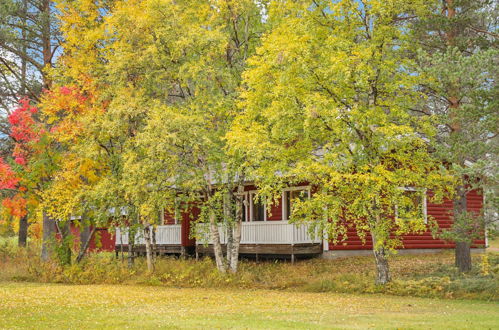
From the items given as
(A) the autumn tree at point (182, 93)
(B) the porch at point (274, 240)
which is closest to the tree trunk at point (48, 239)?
(B) the porch at point (274, 240)

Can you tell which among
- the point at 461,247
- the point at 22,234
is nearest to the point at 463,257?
the point at 461,247

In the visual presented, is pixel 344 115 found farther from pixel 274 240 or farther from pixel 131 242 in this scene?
pixel 131 242

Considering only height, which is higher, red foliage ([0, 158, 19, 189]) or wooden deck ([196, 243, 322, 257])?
red foliage ([0, 158, 19, 189])

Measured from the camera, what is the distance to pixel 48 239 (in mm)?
28594

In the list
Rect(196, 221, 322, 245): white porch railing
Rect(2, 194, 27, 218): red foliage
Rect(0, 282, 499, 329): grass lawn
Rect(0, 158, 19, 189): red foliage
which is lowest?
Rect(0, 282, 499, 329): grass lawn

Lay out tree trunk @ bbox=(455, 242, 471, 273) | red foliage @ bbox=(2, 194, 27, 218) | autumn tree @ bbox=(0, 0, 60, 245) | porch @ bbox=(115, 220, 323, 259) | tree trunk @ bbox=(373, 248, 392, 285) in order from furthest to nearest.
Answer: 1. autumn tree @ bbox=(0, 0, 60, 245)
2. porch @ bbox=(115, 220, 323, 259)
3. red foliage @ bbox=(2, 194, 27, 218)
4. tree trunk @ bbox=(455, 242, 471, 273)
5. tree trunk @ bbox=(373, 248, 392, 285)

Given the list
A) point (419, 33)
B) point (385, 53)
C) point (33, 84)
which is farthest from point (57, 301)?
point (33, 84)

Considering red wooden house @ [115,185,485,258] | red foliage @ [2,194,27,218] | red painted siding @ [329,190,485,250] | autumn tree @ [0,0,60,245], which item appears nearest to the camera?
red foliage @ [2,194,27,218]

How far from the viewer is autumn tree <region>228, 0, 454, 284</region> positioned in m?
19.0

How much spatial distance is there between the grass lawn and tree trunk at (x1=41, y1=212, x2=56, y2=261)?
7147 mm

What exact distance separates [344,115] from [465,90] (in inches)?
146

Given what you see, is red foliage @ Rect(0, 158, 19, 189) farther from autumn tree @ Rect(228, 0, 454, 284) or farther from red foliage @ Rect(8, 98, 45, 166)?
autumn tree @ Rect(228, 0, 454, 284)

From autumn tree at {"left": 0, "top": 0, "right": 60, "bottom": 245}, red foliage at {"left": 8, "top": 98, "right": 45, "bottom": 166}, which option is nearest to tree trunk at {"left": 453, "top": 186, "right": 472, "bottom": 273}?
red foliage at {"left": 8, "top": 98, "right": 45, "bottom": 166}

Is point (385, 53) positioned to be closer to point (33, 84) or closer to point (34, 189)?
point (34, 189)
